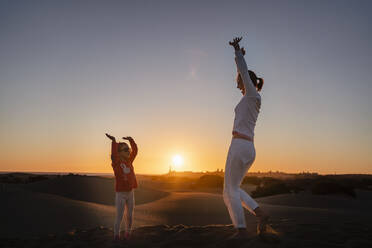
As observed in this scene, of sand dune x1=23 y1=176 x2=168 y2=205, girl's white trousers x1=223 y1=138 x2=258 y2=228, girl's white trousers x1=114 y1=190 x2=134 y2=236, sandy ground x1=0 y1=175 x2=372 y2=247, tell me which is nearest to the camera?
girl's white trousers x1=223 y1=138 x2=258 y2=228

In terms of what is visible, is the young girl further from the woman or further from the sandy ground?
the woman

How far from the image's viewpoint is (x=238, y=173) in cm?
416

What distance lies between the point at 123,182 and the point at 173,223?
4.19 metres

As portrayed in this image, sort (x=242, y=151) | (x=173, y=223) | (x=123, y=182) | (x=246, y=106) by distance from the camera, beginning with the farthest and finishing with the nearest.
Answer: (x=173, y=223)
(x=123, y=182)
(x=246, y=106)
(x=242, y=151)

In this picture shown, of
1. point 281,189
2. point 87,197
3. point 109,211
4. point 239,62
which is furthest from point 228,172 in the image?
point 281,189

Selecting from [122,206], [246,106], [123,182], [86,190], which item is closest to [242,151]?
[246,106]

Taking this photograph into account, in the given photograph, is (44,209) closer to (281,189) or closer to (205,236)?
(205,236)

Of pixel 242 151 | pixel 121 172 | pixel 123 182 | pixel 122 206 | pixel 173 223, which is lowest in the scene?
pixel 173 223

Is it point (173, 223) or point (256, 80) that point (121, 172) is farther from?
point (173, 223)

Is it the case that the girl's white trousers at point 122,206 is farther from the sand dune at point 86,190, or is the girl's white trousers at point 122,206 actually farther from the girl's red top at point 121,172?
the sand dune at point 86,190

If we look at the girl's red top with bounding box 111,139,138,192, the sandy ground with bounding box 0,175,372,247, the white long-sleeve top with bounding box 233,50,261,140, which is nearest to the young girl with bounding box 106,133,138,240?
the girl's red top with bounding box 111,139,138,192

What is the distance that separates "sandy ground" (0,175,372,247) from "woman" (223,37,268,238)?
36cm

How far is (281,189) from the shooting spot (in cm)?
1838

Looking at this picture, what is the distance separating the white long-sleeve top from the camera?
13.6 feet
